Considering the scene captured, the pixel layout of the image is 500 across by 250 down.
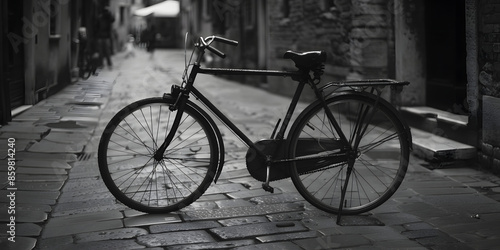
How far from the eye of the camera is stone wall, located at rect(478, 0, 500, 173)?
213 inches

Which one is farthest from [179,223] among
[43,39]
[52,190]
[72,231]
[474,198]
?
[43,39]

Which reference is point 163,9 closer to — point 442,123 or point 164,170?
point 442,123

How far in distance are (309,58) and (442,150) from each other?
2312 millimetres

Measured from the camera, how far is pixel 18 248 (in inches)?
131

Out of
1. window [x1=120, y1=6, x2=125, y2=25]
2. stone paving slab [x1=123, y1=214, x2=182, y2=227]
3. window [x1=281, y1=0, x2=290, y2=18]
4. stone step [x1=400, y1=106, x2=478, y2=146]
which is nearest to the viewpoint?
stone paving slab [x1=123, y1=214, x2=182, y2=227]

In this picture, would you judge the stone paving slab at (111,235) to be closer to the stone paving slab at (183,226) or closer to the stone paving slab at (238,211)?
the stone paving slab at (183,226)

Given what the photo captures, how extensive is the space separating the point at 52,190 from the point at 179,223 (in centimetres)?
142

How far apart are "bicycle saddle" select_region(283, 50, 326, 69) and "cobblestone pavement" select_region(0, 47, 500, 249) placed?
0.95m

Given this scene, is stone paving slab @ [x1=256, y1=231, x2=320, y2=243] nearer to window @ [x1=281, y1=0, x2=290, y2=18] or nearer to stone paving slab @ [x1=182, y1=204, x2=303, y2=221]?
stone paving slab @ [x1=182, y1=204, x2=303, y2=221]

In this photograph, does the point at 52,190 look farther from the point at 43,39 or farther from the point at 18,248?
the point at 43,39

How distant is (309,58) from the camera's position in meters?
3.92

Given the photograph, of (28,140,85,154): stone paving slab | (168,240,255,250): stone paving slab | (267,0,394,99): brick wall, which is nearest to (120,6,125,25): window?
(267,0,394,99): brick wall

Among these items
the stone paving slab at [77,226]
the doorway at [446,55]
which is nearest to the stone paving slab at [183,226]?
the stone paving slab at [77,226]

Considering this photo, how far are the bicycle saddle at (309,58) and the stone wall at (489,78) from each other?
2.22 m
